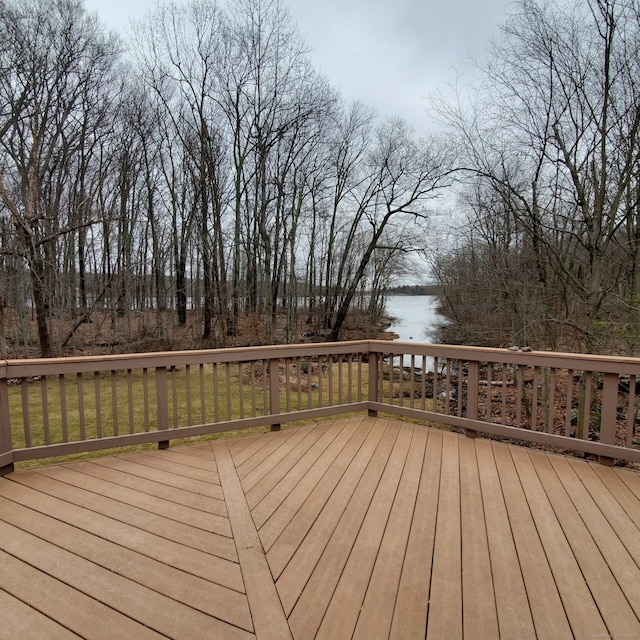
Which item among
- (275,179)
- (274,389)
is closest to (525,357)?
(274,389)

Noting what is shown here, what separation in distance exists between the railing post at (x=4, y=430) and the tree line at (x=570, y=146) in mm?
5958

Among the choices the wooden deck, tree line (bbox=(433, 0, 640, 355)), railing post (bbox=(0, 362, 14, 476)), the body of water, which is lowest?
the body of water

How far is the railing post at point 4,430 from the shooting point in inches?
101

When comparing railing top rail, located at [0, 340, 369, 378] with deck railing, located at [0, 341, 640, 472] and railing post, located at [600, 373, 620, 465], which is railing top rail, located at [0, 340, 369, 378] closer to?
deck railing, located at [0, 341, 640, 472]

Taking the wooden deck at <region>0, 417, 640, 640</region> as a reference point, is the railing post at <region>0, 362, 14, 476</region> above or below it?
above

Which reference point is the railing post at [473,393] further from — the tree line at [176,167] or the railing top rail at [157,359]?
the tree line at [176,167]

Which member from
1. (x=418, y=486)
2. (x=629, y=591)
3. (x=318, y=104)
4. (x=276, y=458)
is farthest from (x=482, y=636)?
(x=318, y=104)

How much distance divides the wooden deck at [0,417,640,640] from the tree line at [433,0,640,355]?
3.50 meters

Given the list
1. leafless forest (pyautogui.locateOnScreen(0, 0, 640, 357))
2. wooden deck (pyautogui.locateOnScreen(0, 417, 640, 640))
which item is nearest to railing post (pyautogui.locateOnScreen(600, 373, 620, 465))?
wooden deck (pyautogui.locateOnScreen(0, 417, 640, 640))

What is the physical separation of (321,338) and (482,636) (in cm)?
1329

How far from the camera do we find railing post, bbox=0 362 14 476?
8.41 feet

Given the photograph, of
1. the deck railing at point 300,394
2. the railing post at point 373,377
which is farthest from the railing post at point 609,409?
the railing post at point 373,377

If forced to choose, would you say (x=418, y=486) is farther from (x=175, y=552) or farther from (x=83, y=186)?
(x=83, y=186)

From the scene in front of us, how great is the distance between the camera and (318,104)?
10.4m
